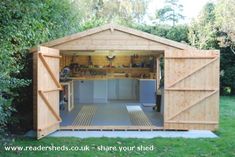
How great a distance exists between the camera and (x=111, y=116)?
1122cm

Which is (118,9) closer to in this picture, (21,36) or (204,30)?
(204,30)

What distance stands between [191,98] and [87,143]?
10.5ft

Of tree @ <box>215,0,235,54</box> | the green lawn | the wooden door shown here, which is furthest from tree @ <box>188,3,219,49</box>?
the green lawn

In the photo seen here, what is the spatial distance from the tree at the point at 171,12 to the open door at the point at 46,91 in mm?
22875

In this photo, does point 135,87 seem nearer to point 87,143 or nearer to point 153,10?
point 87,143

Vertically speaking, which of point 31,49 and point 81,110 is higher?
point 31,49

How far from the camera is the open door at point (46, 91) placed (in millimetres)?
8133

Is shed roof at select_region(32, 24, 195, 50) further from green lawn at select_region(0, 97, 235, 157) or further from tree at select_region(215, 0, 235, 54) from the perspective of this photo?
tree at select_region(215, 0, 235, 54)

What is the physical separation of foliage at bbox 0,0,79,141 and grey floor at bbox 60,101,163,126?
173 centimetres

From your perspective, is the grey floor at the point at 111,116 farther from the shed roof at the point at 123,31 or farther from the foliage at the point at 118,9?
the foliage at the point at 118,9

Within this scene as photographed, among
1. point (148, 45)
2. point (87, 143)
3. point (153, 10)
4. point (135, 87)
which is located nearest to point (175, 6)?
point (153, 10)

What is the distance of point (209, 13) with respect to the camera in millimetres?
20453

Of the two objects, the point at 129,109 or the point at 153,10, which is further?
the point at 153,10

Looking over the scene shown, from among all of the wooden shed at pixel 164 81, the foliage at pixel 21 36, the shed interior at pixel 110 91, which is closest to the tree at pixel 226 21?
the shed interior at pixel 110 91
